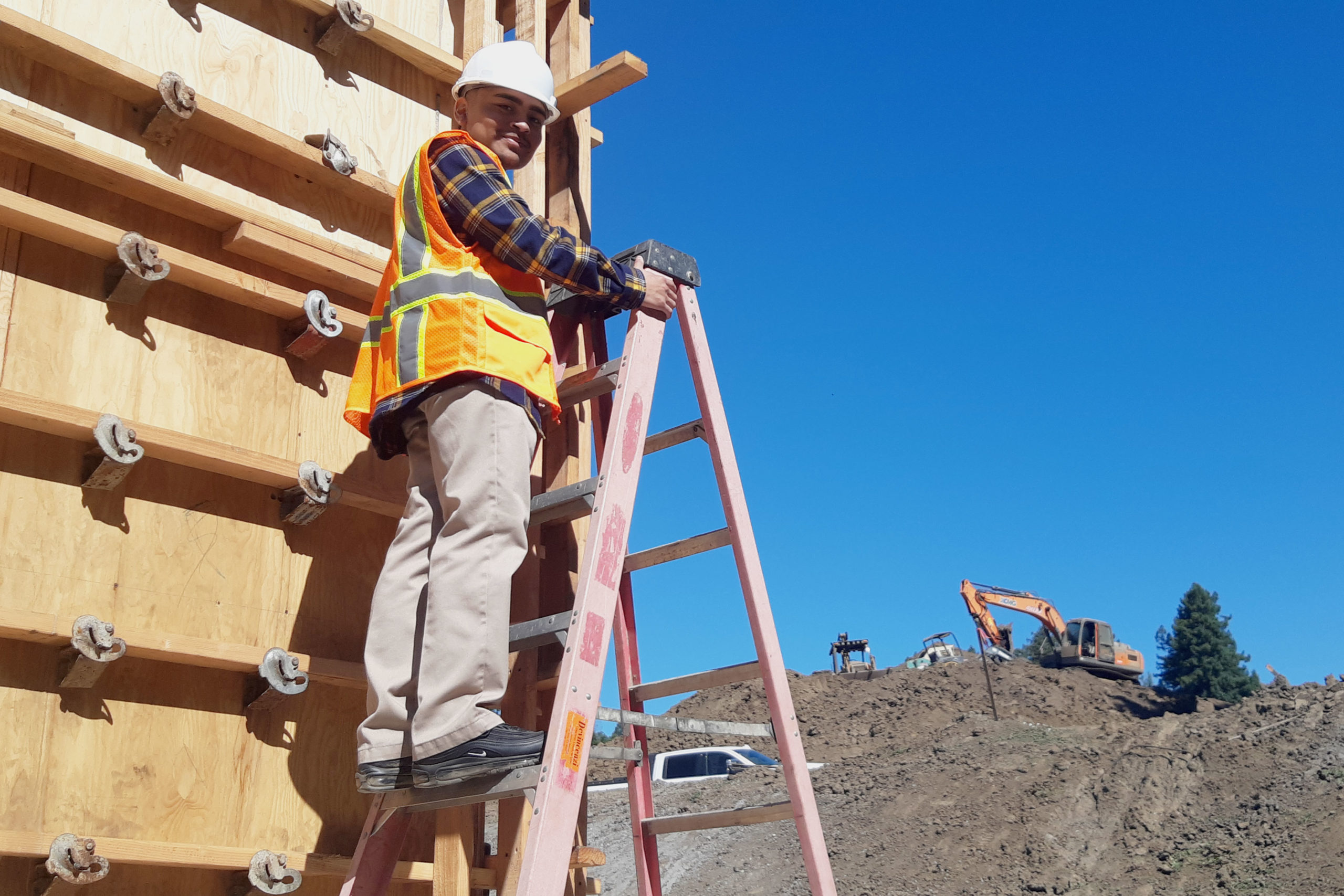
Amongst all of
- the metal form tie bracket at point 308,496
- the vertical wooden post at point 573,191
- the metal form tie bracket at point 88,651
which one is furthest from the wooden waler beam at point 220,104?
the metal form tie bracket at point 88,651

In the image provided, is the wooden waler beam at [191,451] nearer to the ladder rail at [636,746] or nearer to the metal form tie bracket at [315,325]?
the metal form tie bracket at [315,325]

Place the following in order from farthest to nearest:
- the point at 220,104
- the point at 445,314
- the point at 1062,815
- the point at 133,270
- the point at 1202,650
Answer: the point at 1202,650 < the point at 1062,815 < the point at 220,104 < the point at 133,270 < the point at 445,314

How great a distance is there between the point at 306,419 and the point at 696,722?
1.81 metres

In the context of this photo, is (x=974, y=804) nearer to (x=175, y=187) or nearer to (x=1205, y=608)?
(x=175, y=187)

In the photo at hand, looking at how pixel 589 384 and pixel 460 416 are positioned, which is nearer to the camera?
pixel 460 416

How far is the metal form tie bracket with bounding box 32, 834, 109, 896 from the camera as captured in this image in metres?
3.09

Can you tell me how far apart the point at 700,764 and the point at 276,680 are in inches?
650

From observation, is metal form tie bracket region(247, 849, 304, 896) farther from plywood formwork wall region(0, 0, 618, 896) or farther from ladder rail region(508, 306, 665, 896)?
ladder rail region(508, 306, 665, 896)

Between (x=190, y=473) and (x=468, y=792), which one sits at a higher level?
(x=190, y=473)

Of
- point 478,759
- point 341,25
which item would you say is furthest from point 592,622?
point 341,25

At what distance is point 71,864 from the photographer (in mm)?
3113

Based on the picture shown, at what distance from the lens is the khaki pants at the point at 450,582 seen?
9.60 feet

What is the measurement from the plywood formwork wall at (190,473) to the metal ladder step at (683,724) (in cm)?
62

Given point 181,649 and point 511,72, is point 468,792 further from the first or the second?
point 511,72
